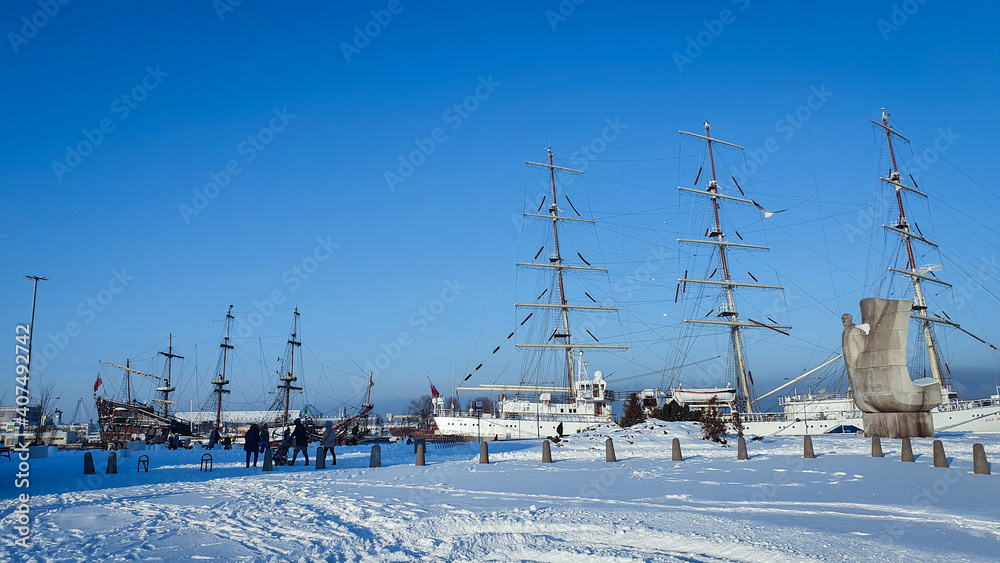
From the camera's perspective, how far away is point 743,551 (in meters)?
6.95

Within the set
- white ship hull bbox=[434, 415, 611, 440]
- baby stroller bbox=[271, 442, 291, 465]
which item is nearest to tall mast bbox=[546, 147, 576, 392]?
white ship hull bbox=[434, 415, 611, 440]

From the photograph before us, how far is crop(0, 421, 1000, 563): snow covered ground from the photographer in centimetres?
718

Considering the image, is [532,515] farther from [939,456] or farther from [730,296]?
[730,296]

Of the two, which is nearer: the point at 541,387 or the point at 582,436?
the point at 582,436

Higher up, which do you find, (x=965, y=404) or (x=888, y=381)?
(x=888, y=381)

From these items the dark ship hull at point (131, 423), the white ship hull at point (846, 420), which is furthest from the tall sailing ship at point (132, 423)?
the white ship hull at point (846, 420)

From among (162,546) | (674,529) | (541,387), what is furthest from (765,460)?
(541,387)

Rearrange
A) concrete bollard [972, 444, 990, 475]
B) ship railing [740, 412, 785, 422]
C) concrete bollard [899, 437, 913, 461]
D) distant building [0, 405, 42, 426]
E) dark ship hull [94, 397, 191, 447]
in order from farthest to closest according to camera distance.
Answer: distant building [0, 405, 42, 426]
ship railing [740, 412, 785, 422]
dark ship hull [94, 397, 191, 447]
concrete bollard [899, 437, 913, 461]
concrete bollard [972, 444, 990, 475]

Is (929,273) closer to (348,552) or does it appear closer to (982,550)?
(982,550)

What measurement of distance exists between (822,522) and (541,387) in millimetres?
54314

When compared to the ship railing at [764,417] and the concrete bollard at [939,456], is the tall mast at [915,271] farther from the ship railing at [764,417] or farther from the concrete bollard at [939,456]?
the concrete bollard at [939,456]

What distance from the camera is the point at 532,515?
30.9 ft

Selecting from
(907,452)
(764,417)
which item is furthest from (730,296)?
(907,452)

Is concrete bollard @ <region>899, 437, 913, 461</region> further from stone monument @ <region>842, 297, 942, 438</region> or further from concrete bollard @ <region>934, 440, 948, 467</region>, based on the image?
stone monument @ <region>842, 297, 942, 438</region>
